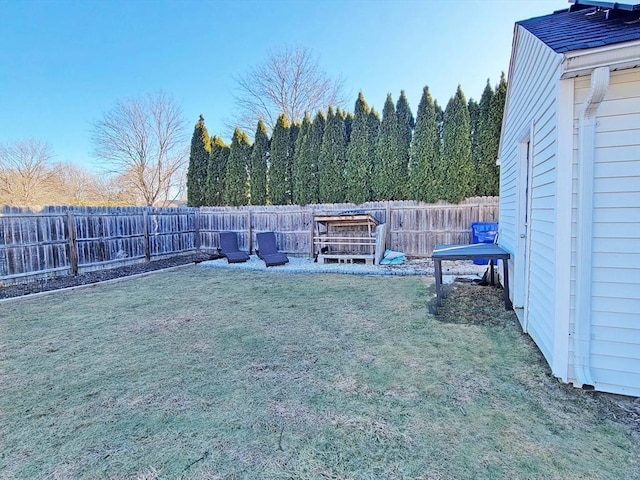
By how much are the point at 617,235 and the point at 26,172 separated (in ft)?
79.0

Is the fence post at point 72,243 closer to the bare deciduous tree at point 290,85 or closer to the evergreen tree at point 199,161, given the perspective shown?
the evergreen tree at point 199,161

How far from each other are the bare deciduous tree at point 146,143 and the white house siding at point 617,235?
2127 centimetres

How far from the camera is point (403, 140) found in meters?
9.67

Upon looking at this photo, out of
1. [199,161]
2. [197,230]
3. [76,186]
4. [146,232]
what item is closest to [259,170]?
[199,161]

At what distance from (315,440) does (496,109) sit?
939cm

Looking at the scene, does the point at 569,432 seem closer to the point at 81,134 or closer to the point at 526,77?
the point at 526,77

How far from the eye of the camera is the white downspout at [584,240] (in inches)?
91.0

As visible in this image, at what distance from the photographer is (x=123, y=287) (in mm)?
6352

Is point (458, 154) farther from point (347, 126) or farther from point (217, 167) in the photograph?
point (217, 167)

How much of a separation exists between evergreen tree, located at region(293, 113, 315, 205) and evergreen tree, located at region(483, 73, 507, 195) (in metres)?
5.21

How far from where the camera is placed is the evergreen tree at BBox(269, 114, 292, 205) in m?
11.1

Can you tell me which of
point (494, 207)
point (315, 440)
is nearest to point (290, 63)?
point (494, 207)

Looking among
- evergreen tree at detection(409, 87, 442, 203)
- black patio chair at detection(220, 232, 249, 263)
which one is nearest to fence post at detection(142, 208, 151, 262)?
black patio chair at detection(220, 232, 249, 263)

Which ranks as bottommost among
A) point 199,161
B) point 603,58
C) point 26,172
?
point 603,58
